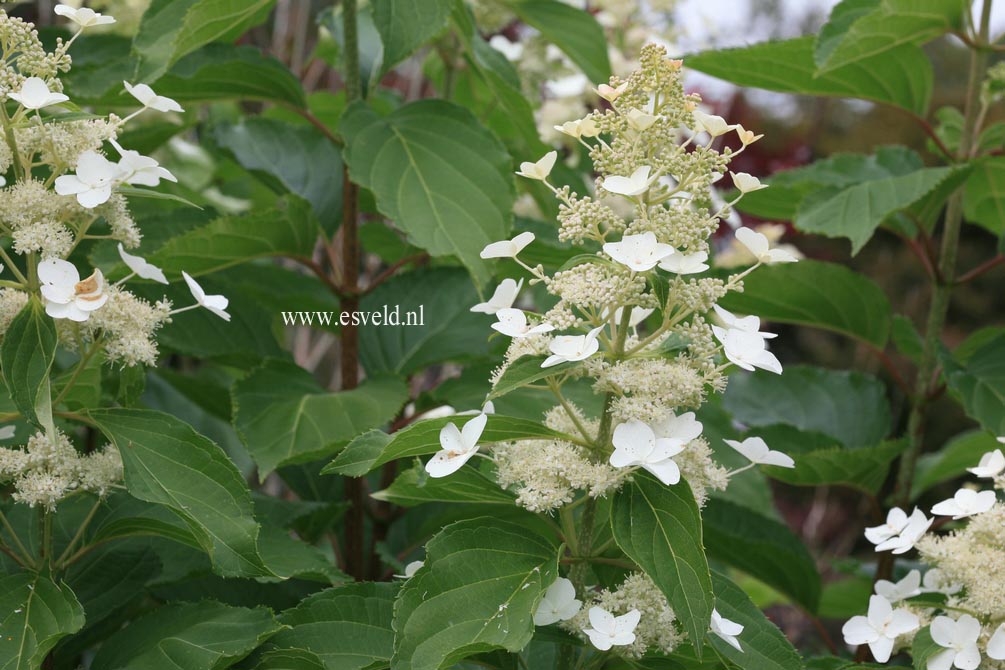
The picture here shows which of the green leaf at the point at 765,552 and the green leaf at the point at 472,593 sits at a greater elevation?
the green leaf at the point at 472,593

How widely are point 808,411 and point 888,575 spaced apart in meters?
0.45

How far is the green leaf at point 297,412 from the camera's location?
1.62 meters

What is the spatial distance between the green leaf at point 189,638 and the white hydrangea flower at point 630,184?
667 millimetres

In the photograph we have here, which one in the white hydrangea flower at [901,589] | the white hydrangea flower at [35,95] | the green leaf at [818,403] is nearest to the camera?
the white hydrangea flower at [35,95]

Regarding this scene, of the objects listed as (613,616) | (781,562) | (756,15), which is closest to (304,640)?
Answer: (613,616)

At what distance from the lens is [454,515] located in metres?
1.90

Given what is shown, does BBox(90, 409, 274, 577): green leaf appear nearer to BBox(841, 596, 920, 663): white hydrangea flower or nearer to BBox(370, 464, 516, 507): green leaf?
BBox(370, 464, 516, 507): green leaf

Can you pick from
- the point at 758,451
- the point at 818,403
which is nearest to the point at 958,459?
the point at 818,403

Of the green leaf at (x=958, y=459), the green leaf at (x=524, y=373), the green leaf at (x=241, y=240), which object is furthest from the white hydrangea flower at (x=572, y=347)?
the green leaf at (x=958, y=459)

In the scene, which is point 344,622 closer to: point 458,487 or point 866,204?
point 458,487

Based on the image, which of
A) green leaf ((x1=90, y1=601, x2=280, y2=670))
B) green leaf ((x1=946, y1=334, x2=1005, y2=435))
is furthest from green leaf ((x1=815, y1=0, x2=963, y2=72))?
green leaf ((x1=90, y1=601, x2=280, y2=670))

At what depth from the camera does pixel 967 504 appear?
1367 millimetres

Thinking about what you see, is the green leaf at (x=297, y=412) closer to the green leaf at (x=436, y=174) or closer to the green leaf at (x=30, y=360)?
the green leaf at (x=436, y=174)

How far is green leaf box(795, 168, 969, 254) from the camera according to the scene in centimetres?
178
